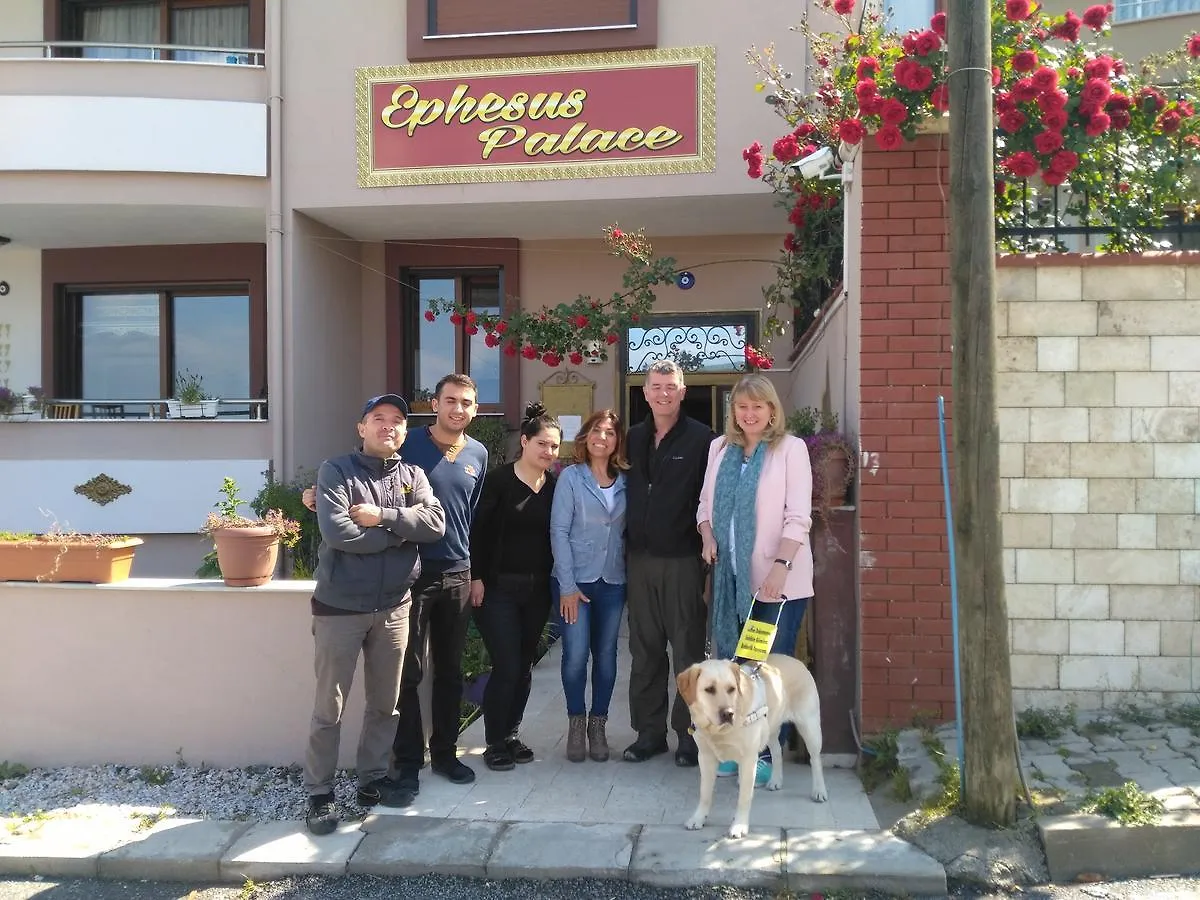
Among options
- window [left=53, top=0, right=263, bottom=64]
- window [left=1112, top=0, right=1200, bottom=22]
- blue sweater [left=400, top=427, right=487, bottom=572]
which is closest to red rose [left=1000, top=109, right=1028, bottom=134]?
blue sweater [left=400, top=427, right=487, bottom=572]

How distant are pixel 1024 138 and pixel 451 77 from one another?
5.58 metres

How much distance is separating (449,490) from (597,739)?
5.07ft

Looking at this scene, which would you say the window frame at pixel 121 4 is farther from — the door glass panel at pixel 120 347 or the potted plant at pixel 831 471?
the potted plant at pixel 831 471

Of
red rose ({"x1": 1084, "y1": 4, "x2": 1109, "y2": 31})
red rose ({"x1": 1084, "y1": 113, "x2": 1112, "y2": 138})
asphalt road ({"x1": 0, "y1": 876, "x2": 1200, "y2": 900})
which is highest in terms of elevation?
red rose ({"x1": 1084, "y1": 4, "x2": 1109, "y2": 31})

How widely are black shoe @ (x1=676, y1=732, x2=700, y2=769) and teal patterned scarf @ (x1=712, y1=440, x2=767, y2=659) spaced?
556 mm

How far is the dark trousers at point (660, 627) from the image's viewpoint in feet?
15.4

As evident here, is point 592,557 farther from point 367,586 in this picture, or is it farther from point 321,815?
point 321,815

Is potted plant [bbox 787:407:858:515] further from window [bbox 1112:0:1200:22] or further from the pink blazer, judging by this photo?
window [bbox 1112:0:1200:22]

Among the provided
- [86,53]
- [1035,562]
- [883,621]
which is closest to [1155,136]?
[1035,562]

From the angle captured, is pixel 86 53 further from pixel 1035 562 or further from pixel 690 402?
pixel 1035 562

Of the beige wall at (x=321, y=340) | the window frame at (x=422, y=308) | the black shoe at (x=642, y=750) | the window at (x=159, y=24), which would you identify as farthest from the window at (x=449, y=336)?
the black shoe at (x=642, y=750)

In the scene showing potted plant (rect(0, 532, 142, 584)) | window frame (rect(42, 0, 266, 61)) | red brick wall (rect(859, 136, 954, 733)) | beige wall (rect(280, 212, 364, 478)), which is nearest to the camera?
red brick wall (rect(859, 136, 954, 733))

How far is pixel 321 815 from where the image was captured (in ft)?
13.6

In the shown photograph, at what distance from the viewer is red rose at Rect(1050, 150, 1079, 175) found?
4.43 meters
